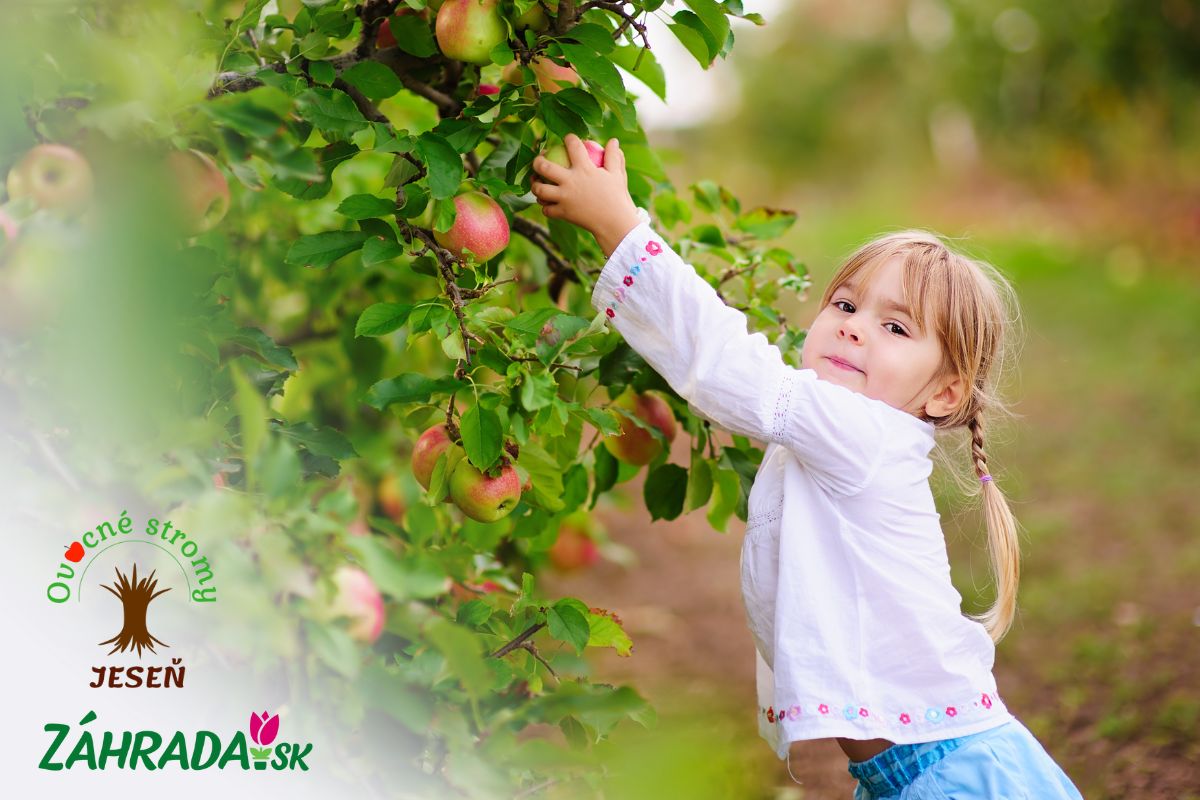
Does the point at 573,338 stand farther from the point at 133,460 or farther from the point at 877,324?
the point at 133,460

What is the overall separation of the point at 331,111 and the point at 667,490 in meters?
0.62

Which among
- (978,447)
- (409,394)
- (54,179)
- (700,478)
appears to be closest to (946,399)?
(978,447)

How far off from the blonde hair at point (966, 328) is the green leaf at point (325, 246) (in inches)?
22.6

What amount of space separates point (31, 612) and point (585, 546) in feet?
4.74

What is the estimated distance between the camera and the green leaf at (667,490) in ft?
4.65

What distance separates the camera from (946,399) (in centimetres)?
132

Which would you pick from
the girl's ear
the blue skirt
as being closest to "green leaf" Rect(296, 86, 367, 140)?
the girl's ear

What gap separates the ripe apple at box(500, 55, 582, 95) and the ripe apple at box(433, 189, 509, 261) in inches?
5.4

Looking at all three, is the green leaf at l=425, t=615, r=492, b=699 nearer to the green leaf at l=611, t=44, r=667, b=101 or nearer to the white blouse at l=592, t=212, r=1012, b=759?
the white blouse at l=592, t=212, r=1012, b=759

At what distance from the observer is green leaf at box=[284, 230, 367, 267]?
112 centimetres

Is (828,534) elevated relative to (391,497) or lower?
lower

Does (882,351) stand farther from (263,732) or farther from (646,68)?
(263,732)

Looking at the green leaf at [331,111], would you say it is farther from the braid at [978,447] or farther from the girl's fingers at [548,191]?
the braid at [978,447]

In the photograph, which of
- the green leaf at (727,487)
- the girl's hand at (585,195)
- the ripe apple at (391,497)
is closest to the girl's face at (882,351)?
the green leaf at (727,487)
